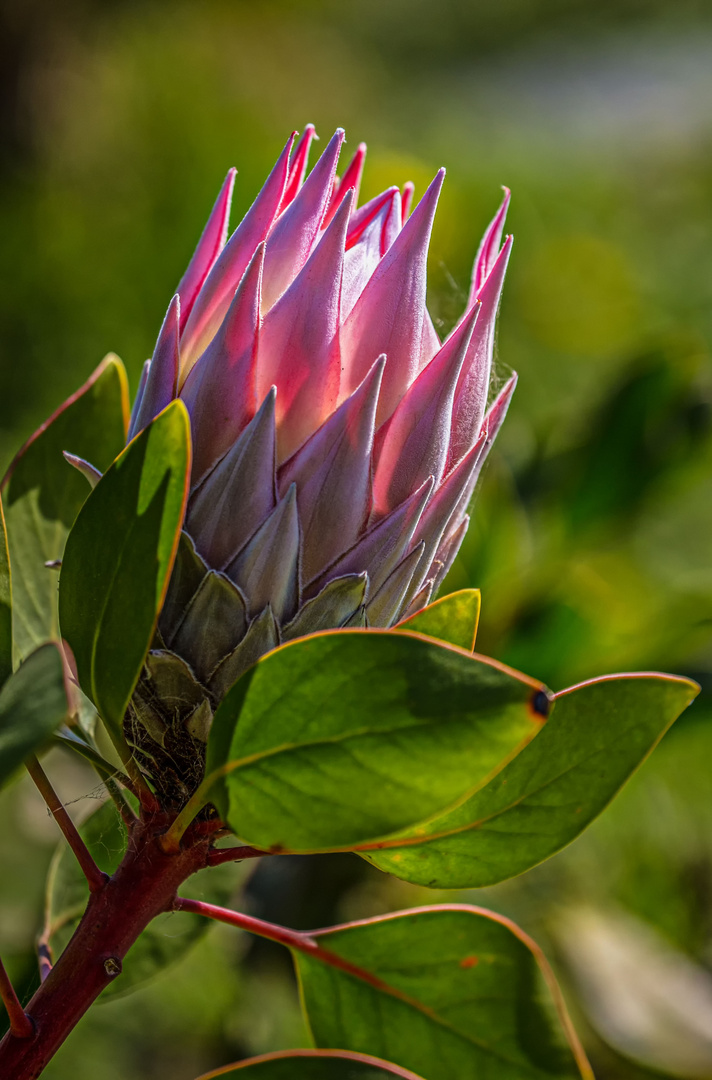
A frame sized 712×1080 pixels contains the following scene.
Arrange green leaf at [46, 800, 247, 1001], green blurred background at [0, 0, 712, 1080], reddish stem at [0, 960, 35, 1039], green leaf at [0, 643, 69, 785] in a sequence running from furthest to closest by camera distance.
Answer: green blurred background at [0, 0, 712, 1080] < green leaf at [46, 800, 247, 1001] < reddish stem at [0, 960, 35, 1039] < green leaf at [0, 643, 69, 785]

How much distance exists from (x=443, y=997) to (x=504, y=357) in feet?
9.83

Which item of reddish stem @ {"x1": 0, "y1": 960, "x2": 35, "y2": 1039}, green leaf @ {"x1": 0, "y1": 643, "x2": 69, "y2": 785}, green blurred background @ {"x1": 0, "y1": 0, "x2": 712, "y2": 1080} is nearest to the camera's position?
green leaf @ {"x1": 0, "y1": 643, "x2": 69, "y2": 785}

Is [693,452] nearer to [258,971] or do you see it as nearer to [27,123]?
[258,971]

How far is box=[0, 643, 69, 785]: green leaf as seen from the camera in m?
0.31

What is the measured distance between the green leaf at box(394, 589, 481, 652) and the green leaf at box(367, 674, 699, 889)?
0.06 m

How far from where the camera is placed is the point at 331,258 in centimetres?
43

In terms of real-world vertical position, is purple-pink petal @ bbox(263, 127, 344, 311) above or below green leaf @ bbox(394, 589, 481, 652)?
above

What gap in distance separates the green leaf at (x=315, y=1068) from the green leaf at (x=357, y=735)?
0.56 feet

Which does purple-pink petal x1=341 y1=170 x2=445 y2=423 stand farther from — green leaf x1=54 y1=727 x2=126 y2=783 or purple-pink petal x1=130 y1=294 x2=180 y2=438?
green leaf x1=54 y1=727 x2=126 y2=783

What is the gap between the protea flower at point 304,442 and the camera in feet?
1.40

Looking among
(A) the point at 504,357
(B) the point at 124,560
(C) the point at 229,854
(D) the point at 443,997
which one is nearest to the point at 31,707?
(B) the point at 124,560

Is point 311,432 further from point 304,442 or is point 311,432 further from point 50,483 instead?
point 50,483

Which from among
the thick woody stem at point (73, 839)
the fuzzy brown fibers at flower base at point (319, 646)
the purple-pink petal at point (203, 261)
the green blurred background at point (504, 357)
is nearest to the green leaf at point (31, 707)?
the fuzzy brown fibers at flower base at point (319, 646)

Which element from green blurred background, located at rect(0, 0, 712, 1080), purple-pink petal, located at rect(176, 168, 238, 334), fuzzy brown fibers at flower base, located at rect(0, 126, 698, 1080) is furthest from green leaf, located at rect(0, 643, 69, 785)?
green blurred background, located at rect(0, 0, 712, 1080)
